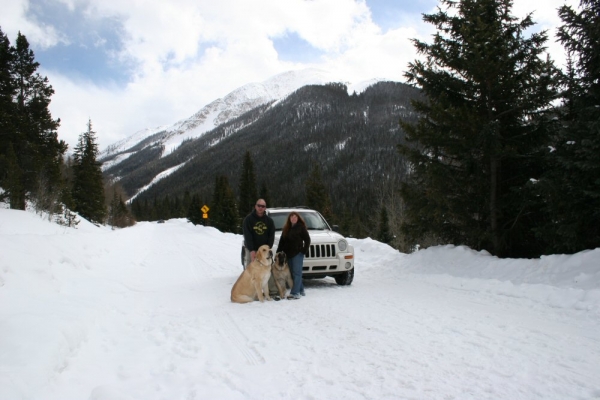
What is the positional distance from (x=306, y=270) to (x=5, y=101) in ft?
80.5

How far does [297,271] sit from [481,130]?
579 centimetres

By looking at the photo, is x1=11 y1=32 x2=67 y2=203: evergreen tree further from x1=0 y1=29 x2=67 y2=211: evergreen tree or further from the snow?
the snow

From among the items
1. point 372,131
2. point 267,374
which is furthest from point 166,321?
point 372,131

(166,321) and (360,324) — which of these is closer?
(360,324)

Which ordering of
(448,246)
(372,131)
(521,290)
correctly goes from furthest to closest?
(372,131)
(448,246)
(521,290)

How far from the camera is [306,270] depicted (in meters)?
8.54

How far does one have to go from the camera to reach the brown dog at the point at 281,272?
7762 mm

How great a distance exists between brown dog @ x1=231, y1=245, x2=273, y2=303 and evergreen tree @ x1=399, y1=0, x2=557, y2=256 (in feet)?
17.6

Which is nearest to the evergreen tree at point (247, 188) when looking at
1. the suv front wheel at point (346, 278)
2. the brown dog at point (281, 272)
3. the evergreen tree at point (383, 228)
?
the evergreen tree at point (383, 228)

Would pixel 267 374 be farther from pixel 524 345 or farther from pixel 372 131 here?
pixel 372 131

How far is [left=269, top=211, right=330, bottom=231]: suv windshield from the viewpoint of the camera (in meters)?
10.1

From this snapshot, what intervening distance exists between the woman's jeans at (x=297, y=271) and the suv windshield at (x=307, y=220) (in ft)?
6.60

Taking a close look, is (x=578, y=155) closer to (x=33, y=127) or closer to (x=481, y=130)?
(x=481, y=130)

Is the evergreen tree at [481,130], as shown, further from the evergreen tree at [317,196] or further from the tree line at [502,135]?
Answer: the evergreen tree at [317,196]
